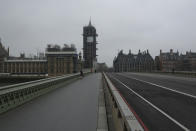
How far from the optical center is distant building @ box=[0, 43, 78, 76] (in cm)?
11006

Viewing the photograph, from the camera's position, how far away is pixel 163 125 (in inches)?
239

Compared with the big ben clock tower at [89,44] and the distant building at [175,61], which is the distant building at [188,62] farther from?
the big ben clock tower at [89,44]

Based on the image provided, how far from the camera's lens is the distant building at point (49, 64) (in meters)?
110

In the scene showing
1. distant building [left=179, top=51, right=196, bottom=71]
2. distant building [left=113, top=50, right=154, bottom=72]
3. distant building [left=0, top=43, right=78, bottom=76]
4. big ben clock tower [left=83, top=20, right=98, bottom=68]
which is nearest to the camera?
distant building [left=0, top=43, right=78, bottom=76]

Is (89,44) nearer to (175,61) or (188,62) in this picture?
(175,61)

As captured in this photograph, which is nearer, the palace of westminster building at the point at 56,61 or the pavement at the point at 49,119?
the pavement at the point at 49,119

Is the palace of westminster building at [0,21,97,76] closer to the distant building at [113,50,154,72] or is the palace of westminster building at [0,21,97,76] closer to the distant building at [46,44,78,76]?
the distant building at [46,44,78,76]

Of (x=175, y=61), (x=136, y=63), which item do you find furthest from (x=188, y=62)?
(x=136, y=63)

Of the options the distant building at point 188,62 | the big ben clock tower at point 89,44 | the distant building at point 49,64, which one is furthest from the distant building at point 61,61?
the distant building at point 188,62

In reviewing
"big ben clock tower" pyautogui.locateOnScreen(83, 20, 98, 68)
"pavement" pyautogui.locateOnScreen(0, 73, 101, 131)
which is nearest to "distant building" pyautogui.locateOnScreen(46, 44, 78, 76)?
"big ben clock tower" pyautogui.locateOnScreen(83, 20, 98, 68)

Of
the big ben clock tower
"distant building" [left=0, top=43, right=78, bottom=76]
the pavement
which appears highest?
the big ben clock tower

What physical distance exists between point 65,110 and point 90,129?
9.09 feet

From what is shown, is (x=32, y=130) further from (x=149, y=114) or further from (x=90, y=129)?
(x=149, y=114)

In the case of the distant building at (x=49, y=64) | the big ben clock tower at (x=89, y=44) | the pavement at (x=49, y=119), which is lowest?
the pavement at (x=49, y=119)
